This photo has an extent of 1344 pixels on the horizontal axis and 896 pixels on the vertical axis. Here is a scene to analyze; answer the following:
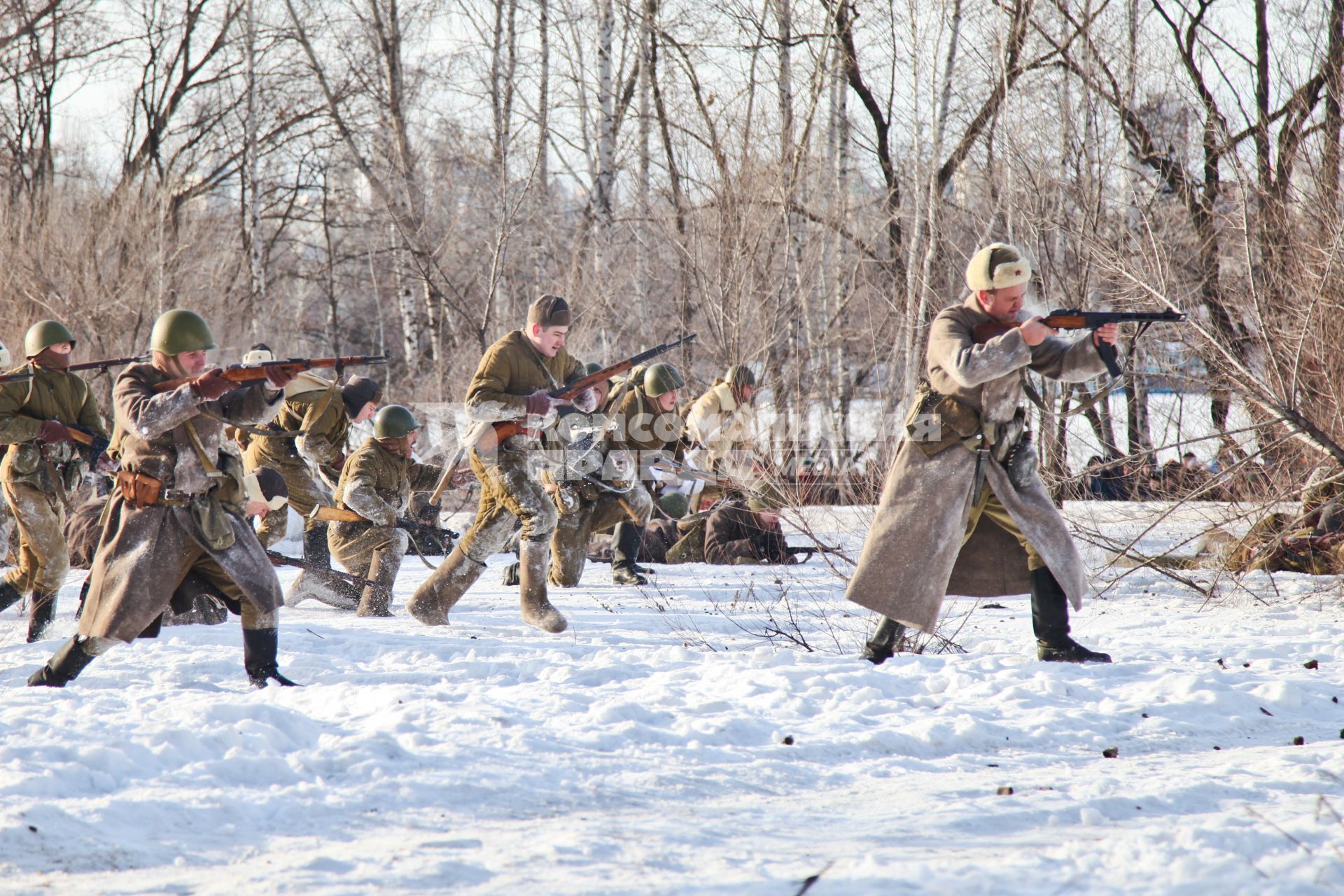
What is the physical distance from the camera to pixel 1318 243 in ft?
21.3

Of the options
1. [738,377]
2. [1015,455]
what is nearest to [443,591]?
[1015,455]

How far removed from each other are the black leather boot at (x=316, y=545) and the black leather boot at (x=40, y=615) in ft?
6.60

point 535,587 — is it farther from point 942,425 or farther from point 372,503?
point 942,425

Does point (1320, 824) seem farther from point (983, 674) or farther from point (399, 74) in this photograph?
point (399, 74)

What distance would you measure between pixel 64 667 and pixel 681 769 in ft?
8.31

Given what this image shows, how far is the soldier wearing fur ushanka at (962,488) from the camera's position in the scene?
15.3 ft

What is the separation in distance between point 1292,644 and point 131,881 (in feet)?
15.3

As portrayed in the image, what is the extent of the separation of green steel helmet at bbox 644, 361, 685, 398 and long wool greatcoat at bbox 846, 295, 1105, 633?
158 inches

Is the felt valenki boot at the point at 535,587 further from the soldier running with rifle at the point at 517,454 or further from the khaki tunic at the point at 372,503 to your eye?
the khaki tunic at the point at 372,503

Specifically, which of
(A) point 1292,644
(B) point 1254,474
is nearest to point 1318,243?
(B) point 1254,474

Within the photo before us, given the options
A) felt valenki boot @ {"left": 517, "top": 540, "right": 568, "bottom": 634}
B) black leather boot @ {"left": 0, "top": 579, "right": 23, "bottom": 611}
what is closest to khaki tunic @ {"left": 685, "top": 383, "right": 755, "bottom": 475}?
felt valenki boot @ {"left": 517, "top": 540, "right": 568, "bottom": 634}

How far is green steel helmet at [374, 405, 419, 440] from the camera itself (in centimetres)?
768

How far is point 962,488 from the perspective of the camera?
15.4 feet

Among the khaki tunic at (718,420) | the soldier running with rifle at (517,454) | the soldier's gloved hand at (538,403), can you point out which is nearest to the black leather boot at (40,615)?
the soldier running with rifle at (517,454)
